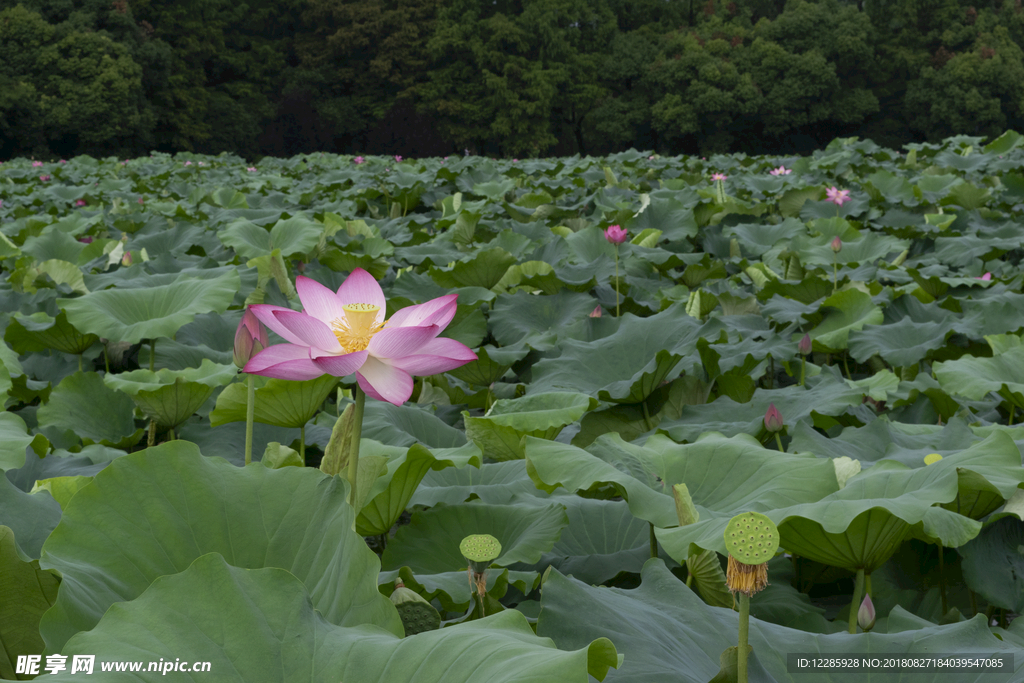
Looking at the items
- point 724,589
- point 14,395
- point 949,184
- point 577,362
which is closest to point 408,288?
point 577,362

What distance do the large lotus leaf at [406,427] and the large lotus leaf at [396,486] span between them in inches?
10.0

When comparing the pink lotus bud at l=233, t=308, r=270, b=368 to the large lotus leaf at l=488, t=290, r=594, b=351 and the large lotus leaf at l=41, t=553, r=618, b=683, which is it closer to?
the large lotus leaf at l=41, t=553, r=618, b=683

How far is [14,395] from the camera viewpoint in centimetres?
175

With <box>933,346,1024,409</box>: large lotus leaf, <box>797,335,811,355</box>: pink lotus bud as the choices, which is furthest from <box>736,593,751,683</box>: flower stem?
<box>797,335,811,355</box>: pink lotus bud

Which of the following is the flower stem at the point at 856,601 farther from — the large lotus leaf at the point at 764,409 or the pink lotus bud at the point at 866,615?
the large lotus leaf at the point at 764,409

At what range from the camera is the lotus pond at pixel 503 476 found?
0.58 metres

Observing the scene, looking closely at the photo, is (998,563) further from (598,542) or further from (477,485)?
(477,485)

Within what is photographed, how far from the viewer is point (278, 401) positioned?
4.32ft

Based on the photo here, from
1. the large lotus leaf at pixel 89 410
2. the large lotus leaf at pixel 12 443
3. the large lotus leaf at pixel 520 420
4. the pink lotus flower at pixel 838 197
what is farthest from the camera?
the pink lotus flower at pixel 838 197

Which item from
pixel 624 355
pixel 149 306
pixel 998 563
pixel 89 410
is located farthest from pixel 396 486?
pixel 149 306

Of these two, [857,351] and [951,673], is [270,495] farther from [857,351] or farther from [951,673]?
[857,351]

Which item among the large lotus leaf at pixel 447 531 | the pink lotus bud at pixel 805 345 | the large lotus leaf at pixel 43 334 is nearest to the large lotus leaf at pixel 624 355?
the pink lotus bud at pixel 805 345

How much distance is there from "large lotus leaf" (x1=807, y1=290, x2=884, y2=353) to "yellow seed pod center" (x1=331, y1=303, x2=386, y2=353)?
1.62 meters

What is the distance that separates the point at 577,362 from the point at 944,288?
1.53 m
